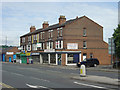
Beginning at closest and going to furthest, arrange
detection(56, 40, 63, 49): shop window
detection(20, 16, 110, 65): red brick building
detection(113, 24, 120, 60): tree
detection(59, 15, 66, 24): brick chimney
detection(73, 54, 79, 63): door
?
detection(113, 24, 120, 60): tree
detection(20, 16, 110, 65): red brick building
detection(73, 54, 79, 63): door
detection(56, 40, 63, 49): shop window
detection(59, 15, 66, 24): brick chimney

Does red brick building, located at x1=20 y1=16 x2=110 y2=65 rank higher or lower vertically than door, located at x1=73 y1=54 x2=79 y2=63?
higher

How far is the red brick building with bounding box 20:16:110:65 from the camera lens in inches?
1874

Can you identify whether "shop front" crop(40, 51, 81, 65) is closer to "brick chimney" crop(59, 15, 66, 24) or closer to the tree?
"brick chimney" crop(59, 15, 66, 24)

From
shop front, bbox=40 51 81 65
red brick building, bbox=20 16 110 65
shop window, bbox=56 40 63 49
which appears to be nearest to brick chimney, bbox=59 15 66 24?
red brick building, bbox=20 16 110 65

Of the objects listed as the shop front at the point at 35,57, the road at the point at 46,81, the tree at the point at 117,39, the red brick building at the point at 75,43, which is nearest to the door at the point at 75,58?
the red brick building at the point at 75,43

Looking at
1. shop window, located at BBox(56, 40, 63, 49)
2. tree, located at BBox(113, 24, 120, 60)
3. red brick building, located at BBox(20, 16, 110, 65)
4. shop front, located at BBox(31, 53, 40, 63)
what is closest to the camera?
tree, located at BBox(113, 24, 120, 60)

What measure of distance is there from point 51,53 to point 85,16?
11869 millimetres

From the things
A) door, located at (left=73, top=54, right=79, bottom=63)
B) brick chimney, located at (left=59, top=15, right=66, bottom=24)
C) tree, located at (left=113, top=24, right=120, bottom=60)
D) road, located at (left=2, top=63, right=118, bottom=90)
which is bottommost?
road, located at (left=2, top=63, right=118, bottom=90)

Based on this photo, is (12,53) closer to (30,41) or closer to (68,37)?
(30,41)

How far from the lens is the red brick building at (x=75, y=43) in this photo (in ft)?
156

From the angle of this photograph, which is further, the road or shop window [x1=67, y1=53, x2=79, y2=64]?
shop window [x1=67, y1=53, x2=79, y2=64]

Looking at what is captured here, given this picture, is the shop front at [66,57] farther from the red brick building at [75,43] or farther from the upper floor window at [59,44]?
the upper floor window at [59,44]

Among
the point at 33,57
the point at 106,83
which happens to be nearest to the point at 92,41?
the point at 33,57

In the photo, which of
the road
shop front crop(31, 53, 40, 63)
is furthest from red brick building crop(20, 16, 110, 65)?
the road
